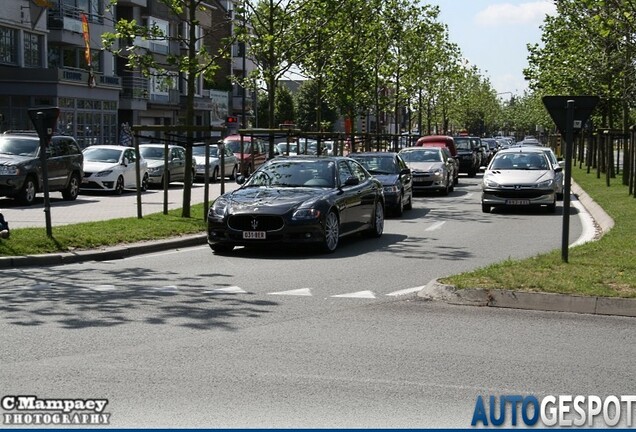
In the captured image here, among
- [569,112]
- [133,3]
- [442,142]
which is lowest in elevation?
[442,142]

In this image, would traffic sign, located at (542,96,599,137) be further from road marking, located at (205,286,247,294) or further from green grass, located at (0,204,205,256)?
green grass, located at (0,204,205,256)

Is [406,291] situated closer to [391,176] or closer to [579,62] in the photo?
[391,176]

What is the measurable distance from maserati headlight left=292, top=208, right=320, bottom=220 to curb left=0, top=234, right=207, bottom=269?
2.41 metres

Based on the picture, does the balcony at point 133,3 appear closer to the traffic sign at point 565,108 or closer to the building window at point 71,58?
the building window at point 71,58

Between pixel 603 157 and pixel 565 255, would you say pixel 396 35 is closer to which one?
pixel 603 157

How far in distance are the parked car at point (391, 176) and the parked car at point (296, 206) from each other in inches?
209

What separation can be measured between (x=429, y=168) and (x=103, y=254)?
18524 millimetres

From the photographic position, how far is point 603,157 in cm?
4584

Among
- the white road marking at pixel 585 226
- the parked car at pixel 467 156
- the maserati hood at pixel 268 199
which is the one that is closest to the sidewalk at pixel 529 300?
the maserati hood at pixel 268 199

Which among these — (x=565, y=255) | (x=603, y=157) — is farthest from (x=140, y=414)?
(x=603, y=157)

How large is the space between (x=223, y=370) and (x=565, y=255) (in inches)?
269

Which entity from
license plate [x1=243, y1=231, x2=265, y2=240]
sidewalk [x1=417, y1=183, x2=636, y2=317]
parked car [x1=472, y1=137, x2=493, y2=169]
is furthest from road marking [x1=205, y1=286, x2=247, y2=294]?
parked car [x1=472, y1=137, x2=493, y2=169]

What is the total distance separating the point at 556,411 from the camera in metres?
6.61

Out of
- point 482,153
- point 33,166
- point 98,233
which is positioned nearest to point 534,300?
point 98,233
